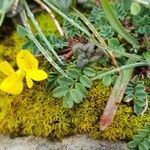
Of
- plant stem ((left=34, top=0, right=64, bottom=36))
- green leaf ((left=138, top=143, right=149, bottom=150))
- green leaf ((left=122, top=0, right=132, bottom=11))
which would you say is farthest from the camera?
plant stem ((left=34, top=0, right=64, bottom=36))

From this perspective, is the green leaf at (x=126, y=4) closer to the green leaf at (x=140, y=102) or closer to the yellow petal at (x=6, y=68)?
the green leaf at (x=140, y=102)

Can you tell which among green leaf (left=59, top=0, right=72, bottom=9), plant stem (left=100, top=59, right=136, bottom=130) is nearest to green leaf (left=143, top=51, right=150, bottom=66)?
plant stem (left=100, top=59, right=136, bottom=130)

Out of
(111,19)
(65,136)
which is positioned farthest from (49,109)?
(111,19)

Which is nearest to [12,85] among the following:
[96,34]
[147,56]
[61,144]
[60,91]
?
[60,91]

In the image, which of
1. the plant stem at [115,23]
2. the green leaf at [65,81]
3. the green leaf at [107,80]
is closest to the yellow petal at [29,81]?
the green leaf at [65,81]

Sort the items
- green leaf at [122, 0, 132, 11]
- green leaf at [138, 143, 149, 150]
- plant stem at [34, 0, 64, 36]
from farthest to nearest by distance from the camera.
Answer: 1. plant stem at [34, 0, 64, 36]
2. green leaf at [122, 0, 132, 11]
3. green leaf at [138, 143, 149, 150]

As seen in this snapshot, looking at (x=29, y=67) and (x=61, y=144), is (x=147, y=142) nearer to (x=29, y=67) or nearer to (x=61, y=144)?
(x=61, y=144)

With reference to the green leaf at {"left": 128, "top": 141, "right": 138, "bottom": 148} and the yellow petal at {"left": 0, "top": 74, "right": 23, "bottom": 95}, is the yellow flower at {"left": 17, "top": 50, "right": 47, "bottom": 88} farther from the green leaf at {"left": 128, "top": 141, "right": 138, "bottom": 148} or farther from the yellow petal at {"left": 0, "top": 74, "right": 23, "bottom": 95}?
the green leaf at {"left": 128, "top": 141, "right": 138, "bottom": 148}
